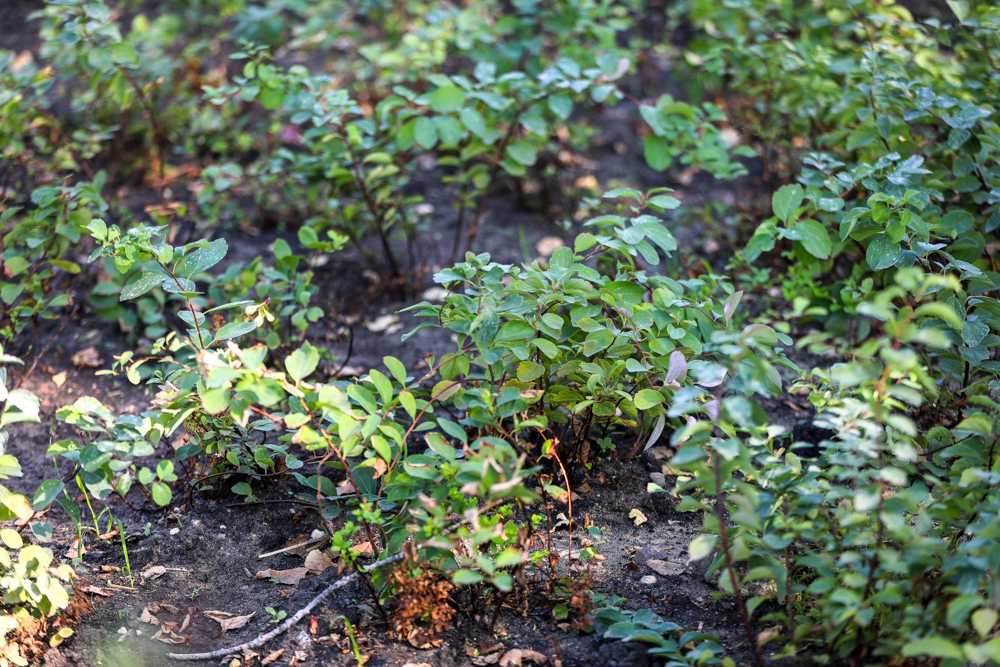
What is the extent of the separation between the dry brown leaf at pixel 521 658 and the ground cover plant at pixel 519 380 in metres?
0.03

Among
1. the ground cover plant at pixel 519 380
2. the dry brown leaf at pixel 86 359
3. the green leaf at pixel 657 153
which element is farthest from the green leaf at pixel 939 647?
the dry brown leaf at pixel 86 359

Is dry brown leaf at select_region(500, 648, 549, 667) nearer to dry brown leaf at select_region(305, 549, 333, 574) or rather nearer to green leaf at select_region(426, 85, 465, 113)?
dry brown leaf at select_region(305, 549, 333, 574)

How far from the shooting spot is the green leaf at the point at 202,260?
7.62 feet

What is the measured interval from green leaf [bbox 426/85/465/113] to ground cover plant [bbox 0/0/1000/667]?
1 centimetres

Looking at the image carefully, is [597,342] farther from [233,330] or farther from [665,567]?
[233,330]

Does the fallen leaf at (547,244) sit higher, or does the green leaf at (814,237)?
the green leaf at (814,237)

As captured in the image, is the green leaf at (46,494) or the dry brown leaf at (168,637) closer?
the green leaf at (46,494)

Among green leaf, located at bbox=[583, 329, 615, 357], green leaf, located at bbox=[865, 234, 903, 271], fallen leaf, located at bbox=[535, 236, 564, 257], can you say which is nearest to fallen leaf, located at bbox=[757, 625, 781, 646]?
green leaf, located at bbox=[583, 329, 615, 357]

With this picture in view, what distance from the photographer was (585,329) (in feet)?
7.67

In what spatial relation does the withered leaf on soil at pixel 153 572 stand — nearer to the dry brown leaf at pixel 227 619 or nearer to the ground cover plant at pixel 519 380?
the ground cover plant at pixel 519 380

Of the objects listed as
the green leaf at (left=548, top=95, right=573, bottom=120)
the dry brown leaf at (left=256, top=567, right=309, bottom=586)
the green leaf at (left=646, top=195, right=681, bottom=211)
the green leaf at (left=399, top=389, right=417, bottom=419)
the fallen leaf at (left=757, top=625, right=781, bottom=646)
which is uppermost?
the green leaf at (left=646, top=195, right=681, bottom=211)

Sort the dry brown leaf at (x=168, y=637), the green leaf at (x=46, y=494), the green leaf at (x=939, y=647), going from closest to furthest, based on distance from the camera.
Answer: the green leaf at (x=939, y=647)
the green leaf at (x=46, y=494)
the dry brown leaf at (x=168, y=637)

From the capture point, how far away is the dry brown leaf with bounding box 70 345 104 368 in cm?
324

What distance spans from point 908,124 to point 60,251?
2.99 metres
